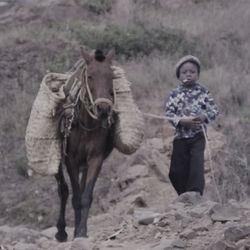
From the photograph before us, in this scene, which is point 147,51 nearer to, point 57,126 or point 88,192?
point 57,126

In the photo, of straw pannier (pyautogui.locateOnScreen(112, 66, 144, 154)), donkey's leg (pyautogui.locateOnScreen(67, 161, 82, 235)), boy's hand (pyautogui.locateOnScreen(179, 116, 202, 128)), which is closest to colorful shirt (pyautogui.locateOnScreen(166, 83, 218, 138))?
boy's hand (pyautogui.locateOnScreen(179, 116, 202, 128))

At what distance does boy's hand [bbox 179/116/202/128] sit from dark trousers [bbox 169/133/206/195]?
222 mm

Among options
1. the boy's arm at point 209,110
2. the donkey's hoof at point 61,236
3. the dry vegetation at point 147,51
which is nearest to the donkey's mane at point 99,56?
the boy's arm at point 209,110

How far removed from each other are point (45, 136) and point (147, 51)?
10.4 meters

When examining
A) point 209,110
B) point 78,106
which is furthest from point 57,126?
point 209,110

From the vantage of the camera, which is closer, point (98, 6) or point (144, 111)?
point (144, 111)

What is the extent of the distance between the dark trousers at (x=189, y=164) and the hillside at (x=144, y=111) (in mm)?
441

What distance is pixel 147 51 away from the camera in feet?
63.3

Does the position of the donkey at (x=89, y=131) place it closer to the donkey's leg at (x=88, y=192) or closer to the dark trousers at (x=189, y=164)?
the donkey's leg at (x=88, y=192)

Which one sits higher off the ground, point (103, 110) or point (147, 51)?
point (147, 51)

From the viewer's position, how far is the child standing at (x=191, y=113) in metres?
8.87

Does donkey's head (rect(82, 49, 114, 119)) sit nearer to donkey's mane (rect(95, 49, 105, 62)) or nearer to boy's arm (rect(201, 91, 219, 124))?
donkey's mane (rect(95, 49, 105, 62))

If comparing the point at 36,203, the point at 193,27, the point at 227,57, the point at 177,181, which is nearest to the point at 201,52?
the point at 227,57

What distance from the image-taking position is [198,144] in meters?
8.96
